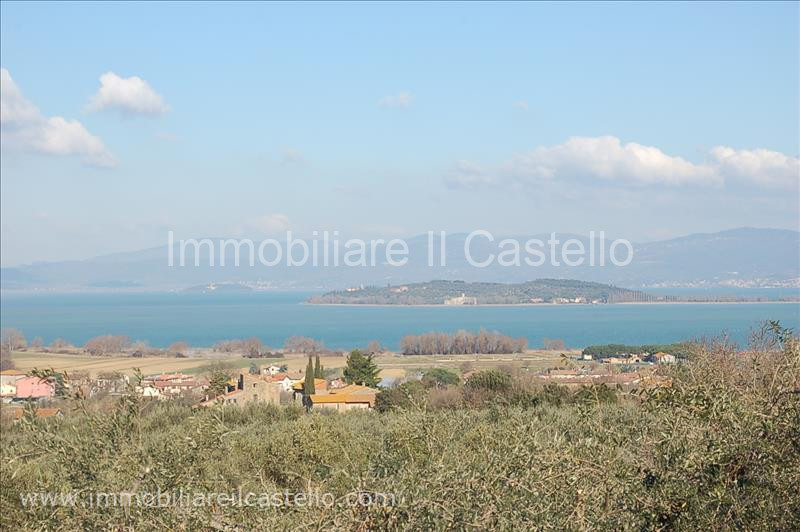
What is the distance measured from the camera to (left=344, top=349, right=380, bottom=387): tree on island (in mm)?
39312

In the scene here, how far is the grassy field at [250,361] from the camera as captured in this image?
55719 mm

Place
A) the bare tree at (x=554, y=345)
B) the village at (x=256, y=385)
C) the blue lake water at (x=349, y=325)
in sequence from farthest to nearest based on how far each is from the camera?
1. the blue lake water at (x=349, y=325)
2. the bare tree at (x=554, y=345)
3. the village at (x=256, y=385)

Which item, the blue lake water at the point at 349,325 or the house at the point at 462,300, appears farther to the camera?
the house at the point at 462,300

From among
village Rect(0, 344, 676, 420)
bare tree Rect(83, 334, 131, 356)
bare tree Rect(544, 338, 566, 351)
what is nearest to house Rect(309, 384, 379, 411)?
village Rect(0, 344, 676, 420)

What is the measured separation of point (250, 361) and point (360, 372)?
90.6 feet

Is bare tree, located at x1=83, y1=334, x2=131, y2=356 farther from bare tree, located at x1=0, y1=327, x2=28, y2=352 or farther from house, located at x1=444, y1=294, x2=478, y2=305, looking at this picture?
house, located at x1=444, y1=294, x2=478, y2=305

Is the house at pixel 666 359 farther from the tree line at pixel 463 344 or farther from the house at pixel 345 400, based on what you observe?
the tree line at pixel 463 344

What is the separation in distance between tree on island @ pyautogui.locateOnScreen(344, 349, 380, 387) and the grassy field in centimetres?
1102

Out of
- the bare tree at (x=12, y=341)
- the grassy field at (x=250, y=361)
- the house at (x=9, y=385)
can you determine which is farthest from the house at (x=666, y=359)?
the bare tree at (x=12, y=341)

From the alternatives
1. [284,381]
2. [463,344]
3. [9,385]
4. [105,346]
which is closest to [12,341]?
[105,346]

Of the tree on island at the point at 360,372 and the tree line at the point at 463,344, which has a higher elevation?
the tree on island at the point at 360,372

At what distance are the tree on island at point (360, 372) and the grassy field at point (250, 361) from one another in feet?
36.2

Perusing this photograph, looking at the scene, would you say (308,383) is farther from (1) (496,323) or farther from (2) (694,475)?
(1) (496,323)

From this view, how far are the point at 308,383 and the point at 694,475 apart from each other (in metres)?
28.6
